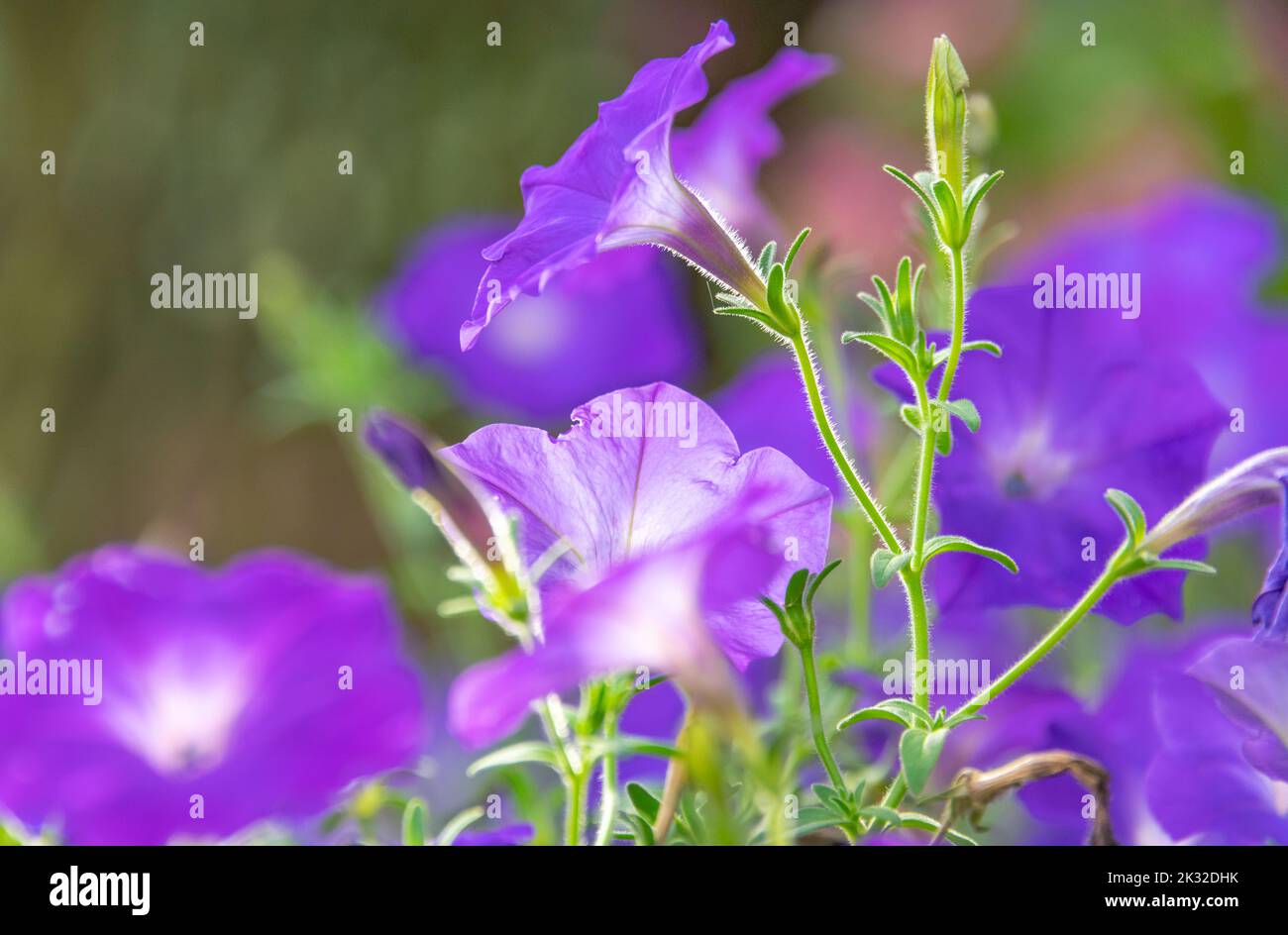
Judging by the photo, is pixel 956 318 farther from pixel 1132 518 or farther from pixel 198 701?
pixel 198 701

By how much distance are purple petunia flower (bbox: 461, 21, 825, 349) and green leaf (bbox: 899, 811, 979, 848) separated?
0.60 feet

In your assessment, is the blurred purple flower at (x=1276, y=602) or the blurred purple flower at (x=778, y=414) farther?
the blurred purple flower at (x=778, y=414)

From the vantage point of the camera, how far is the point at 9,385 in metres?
1.90

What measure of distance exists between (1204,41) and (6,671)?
1.65 metres

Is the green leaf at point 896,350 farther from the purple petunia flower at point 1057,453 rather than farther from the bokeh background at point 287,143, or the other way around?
the bokeh background at point 287,143

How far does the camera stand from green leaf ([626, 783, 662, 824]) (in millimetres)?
514

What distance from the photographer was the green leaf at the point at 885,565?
457 mm

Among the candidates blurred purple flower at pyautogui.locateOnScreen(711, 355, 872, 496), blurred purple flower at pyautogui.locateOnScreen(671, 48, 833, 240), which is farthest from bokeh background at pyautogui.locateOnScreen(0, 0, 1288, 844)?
blurred purple flower at pyautogui.locateOnScreen(671, 48, 833, 240)

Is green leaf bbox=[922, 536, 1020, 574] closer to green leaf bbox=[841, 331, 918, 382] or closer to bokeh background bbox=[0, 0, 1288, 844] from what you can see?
green leaf bbox=[841, 331, 918, 382]

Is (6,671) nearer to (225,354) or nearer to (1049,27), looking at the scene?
(225,354)

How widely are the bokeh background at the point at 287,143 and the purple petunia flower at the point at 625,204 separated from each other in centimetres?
129

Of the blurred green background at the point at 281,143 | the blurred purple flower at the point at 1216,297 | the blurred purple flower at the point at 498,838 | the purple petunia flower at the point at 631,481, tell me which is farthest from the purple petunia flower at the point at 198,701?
the blurred green background at the point at 281,143

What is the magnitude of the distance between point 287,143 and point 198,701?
4.71 feet
